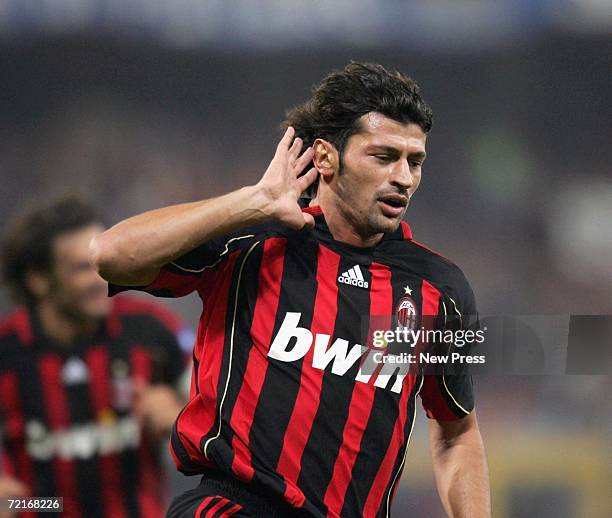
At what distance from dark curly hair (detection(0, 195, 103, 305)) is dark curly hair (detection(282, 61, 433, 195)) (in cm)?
95

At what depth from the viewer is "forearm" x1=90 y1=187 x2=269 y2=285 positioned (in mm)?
1600

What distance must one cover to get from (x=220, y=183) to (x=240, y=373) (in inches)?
61.6

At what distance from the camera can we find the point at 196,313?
3.07 metres

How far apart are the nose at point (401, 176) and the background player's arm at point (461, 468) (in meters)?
0.59

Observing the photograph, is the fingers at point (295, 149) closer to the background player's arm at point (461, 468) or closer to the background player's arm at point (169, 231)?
the background player's arm at point (169, 231)

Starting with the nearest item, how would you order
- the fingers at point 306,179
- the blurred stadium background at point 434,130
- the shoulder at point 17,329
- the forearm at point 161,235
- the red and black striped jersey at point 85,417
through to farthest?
the forearm at point 161,235
the fingers at point 306,179
the red and black striped jersey at point 85,417
the shoulder at point 17,329
the blurred stadium background at point 434,130

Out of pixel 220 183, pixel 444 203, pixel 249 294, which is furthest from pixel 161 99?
pixel 249 294

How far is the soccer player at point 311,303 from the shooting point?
5.52ft

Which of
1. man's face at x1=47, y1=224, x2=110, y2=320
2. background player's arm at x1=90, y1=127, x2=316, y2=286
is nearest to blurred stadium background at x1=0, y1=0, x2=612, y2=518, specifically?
man's face at x1=47, y1=224, x2=110, y2=320

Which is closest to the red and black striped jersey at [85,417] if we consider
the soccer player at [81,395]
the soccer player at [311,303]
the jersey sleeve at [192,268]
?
the soccer player at [81,395]

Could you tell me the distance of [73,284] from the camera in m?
2.51

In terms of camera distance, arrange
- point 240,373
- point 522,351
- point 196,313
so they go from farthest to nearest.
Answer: point 196,313 → point 522,351 → point 240,373

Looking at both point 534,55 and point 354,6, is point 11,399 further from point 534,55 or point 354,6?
point 534,55

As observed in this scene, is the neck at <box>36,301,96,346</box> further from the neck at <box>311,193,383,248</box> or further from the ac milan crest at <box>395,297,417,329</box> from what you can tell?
the ac milan crest at <box>395,297,417,329</box>
